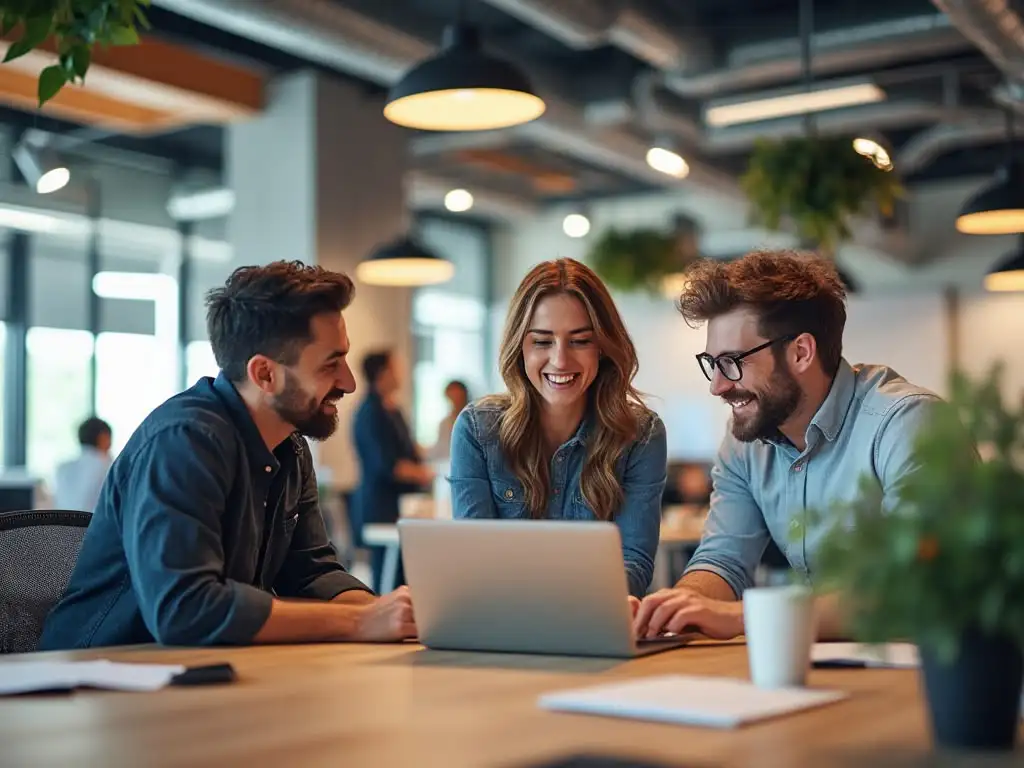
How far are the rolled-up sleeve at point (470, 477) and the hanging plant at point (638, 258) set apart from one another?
28.0 ft

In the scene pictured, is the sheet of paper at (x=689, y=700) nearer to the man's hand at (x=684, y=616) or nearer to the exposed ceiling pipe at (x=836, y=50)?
the man's hand at (x=684, y=616)

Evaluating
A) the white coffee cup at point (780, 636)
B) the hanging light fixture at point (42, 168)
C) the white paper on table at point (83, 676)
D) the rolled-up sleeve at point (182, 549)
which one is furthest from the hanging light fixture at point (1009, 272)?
the white paper on table at point (83, 676)

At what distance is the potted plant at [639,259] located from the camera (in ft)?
36.8

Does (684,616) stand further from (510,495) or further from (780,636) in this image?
(510,495)

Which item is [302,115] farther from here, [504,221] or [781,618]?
[781,618]

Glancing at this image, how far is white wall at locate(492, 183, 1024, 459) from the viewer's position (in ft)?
38.3

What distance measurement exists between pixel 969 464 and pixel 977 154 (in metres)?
10.6

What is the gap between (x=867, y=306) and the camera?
1205 centimetres

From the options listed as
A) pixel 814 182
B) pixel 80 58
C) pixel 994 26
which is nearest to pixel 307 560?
pixel 80 58

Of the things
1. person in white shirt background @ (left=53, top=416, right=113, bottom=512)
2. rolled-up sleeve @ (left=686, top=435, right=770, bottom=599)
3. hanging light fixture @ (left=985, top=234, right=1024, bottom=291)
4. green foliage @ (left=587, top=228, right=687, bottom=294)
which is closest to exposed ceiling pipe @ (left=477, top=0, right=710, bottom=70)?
hanging light fixture @ (left=985, top=234, right=1024, bottom=291)

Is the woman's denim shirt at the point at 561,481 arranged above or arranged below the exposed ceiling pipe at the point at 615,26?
below

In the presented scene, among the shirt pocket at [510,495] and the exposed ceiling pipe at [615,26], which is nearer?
the shirt pocket at [510,495]

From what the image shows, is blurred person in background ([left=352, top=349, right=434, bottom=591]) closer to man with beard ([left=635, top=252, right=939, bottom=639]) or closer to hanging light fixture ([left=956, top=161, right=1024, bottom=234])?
hanging light fixture ([left=956, top=161, right=1024, bottom=234])

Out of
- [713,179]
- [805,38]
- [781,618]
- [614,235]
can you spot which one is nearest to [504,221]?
[614,235]
